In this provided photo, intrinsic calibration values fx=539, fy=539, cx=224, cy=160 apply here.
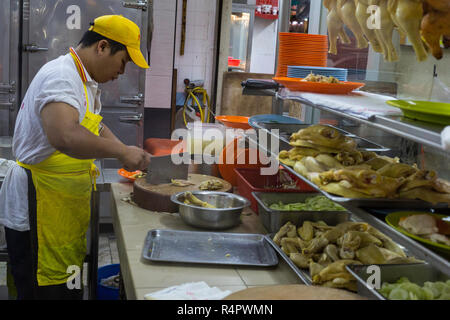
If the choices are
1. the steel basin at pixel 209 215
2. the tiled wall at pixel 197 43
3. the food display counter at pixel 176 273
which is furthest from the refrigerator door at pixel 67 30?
the food display counter at pixel 176 273

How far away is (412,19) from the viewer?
64.8 inches

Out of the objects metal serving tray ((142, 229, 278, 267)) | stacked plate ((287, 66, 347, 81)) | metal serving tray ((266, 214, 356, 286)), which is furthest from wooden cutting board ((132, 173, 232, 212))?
stacked plate ((287, 66, 347, 81))

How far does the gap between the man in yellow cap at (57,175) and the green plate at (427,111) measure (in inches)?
63.9

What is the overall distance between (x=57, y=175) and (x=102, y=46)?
77 centimetres

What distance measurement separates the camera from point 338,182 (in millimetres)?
1965

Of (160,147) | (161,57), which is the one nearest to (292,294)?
(160,147)

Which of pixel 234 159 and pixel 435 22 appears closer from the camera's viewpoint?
pixel 435 22

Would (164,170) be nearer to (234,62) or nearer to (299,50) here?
(299,50)

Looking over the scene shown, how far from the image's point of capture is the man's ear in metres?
3.01

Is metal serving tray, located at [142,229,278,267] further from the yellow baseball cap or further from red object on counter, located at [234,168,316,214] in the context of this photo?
the yellow baseball cap
